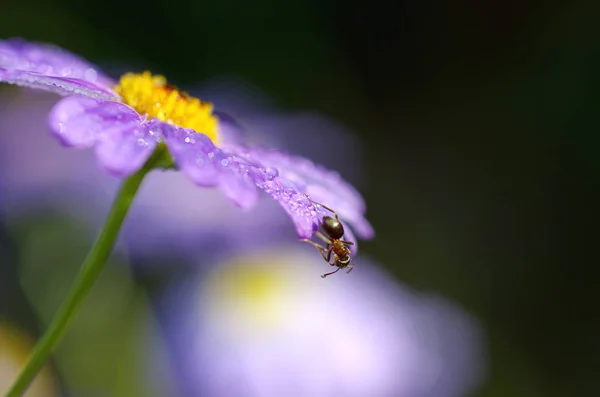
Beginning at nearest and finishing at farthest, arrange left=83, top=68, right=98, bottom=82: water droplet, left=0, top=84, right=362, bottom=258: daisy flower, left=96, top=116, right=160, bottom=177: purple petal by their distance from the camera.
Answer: left=96, top=116, right=160, bottom=177: purple petal → left=83, top=68, right=98, bottom=82: water droplet → left=0, top=84, right=362, bottom=258: daisy flower

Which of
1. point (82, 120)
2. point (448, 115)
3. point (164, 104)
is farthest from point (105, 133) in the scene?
point (448, 115)

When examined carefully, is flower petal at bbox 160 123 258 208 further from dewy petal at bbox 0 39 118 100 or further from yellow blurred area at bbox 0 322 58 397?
yellow blurred area at bbox 0 322 58 397

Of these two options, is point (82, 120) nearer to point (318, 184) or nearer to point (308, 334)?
Answer: point (318, 184)

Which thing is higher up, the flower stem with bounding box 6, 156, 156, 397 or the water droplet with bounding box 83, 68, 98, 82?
the water droplet with bounding box 83, 68, 98, 82

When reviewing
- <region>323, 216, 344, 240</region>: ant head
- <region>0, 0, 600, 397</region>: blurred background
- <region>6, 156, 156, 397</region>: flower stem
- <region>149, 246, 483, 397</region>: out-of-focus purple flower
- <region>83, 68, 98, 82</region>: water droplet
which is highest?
<region>0, 0, 600, 397</region>: blurred background

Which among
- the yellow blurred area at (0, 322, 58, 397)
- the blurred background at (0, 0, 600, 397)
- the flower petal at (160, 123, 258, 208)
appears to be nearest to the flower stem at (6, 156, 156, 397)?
the flower petal at (160, 123, 258, 208)

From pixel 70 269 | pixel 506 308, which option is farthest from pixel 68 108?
pixel 506 308

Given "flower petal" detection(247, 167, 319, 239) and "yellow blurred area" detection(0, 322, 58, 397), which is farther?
"yellow blurred area" detection(0, 322, 58, 397)

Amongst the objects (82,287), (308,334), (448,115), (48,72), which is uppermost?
(448,115)

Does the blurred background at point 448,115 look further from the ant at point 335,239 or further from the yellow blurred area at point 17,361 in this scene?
the ant at point 335,239
